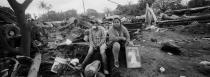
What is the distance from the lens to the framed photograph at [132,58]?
11.3ft

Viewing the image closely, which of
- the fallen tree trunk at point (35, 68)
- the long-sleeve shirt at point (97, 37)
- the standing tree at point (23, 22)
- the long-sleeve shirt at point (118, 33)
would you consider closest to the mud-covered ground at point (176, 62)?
the long-sleeve shirt at point (118, 33)

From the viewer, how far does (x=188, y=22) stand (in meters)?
7.52

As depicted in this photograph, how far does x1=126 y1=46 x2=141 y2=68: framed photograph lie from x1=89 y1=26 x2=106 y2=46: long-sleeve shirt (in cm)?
77

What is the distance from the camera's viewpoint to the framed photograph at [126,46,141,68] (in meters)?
3.46

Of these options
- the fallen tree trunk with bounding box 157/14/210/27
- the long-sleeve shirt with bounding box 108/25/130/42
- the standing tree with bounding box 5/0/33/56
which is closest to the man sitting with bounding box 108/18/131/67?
the long-sleeve shirt with bounding box 108/25/130/42

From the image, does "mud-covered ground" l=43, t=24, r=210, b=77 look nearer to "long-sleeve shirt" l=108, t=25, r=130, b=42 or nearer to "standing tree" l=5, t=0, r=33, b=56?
"long-sleeve shirt" l=108, t=25, r=130, b=42

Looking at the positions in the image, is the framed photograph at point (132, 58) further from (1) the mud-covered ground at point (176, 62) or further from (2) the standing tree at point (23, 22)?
(2) the standing tree at point (23, 22)

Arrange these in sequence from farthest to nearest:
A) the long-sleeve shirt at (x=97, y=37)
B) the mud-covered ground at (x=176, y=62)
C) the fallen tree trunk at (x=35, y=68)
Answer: the long-sleeve shirt at (x=97, y=37) < the fallen tree trunk at (x=35, y=68) < the mud-covered ground at (x=176, y=62)

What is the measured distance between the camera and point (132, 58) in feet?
11.5

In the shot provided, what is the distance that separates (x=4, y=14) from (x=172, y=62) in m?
5.47

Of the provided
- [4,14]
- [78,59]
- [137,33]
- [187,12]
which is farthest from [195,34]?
[4,14]

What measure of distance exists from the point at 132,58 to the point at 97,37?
1168mm

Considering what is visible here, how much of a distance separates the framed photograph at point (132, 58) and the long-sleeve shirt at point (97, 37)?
0.77 meters

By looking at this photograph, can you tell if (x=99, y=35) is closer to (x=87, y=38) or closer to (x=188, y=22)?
(x=87, y=38)
